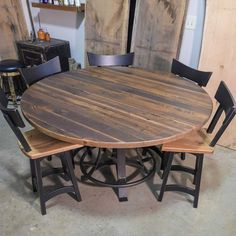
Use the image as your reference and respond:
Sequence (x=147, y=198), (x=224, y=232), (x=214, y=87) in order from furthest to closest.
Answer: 1. (x=214, y=87)
2. (x=147, y=198)
3. (x=224, y=232)

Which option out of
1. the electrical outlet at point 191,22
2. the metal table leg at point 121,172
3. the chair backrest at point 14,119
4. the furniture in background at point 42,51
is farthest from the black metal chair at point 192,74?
the furniture in background at point 42,51

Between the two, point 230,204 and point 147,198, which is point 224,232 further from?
point 147,198

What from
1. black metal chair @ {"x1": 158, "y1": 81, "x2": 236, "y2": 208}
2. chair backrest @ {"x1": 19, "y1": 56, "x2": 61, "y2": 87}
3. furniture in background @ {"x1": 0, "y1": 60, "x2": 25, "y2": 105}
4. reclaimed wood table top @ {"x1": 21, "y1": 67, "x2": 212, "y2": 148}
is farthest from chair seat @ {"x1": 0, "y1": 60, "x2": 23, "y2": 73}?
black metal chair @ {"x1": 158, "y1": 81, "x2": 236, "y2": 208}

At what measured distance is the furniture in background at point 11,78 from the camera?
10.8ft

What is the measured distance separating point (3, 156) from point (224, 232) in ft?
6.55

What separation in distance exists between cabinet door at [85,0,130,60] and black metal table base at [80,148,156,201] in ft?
4.26

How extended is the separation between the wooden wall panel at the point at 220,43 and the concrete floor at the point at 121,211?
85cm

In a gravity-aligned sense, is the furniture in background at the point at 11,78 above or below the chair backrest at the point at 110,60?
below

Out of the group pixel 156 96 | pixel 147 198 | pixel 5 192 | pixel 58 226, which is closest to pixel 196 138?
pixel 156 96

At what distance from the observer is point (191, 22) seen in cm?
268

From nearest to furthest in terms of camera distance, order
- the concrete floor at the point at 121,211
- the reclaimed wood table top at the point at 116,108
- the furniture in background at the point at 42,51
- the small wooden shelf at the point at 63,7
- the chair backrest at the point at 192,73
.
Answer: the reclaimed wood table top at the point at 116,108, the concrete floor at the point at 121,211, the chair backrest at the point at 192,73, the small wooden shelf at the point at 63,7, the furniture in background at the point at 42,51

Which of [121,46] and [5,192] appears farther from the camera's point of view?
[121,46]

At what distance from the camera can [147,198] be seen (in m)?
2.03

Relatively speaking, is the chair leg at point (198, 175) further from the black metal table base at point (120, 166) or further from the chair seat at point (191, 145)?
the black metal table base at point (120, 166)
